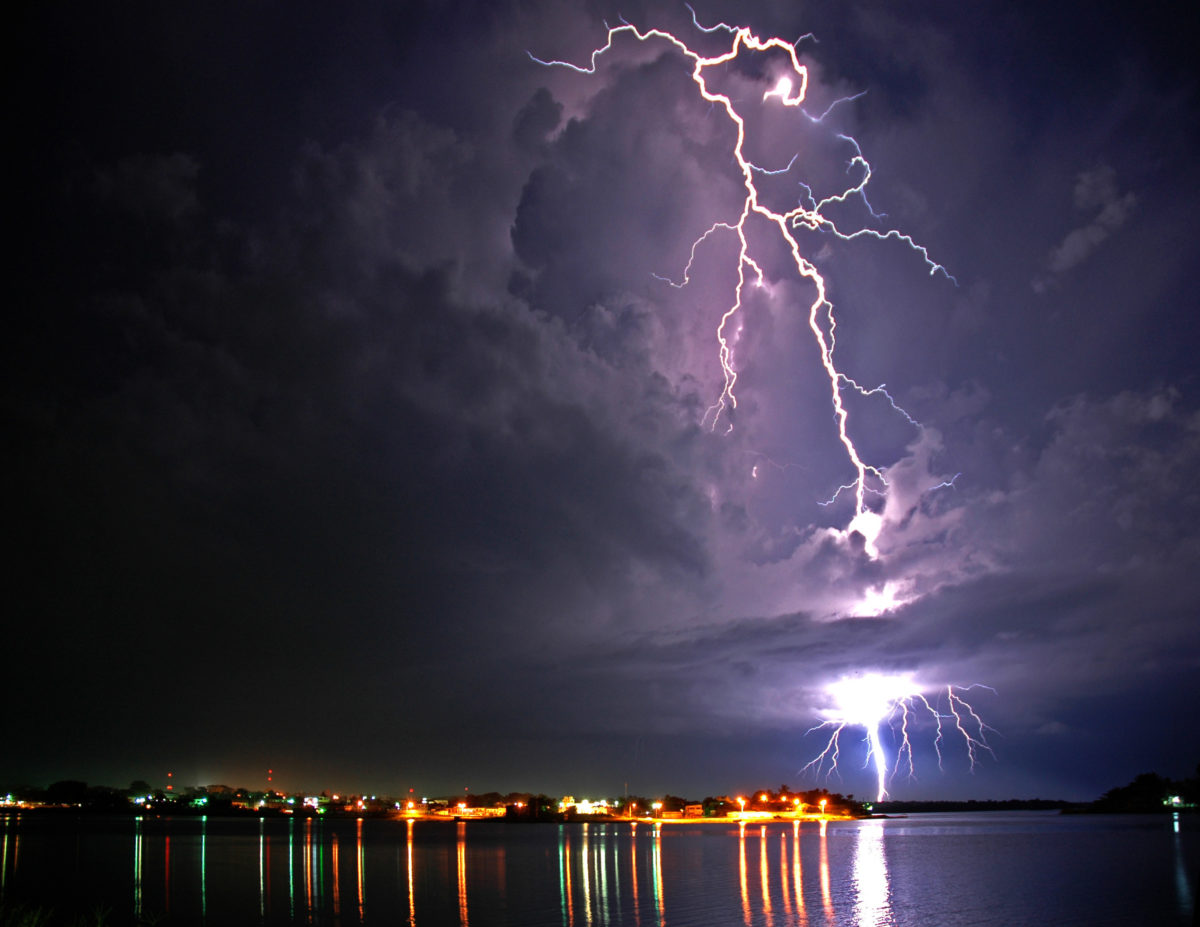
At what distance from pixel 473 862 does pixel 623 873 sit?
15181mm

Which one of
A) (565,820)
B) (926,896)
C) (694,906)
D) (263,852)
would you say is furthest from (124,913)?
(565,820)

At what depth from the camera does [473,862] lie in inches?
2387

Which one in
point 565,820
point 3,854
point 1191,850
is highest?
point 3,854

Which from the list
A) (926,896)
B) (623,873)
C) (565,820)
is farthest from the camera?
(565,820)

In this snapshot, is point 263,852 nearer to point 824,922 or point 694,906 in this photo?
point 694,906

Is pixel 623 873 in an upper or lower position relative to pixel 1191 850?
upper

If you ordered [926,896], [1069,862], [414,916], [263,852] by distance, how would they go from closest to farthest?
[414,916] → [926,896] → [1069,862] → [263,852]

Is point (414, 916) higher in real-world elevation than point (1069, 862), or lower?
higher

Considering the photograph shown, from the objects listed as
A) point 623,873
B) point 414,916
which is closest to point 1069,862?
point 623,873

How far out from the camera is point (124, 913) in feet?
115

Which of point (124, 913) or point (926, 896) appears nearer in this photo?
point (124, 913)

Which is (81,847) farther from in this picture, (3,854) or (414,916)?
(414,916)

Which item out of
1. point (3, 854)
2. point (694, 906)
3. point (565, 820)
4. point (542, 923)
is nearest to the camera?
point (542, 923)

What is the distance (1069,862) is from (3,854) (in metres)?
78.3
